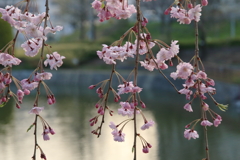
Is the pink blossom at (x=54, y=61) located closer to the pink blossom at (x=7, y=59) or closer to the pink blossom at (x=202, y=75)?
the pink blossom at (x=7, y=59)

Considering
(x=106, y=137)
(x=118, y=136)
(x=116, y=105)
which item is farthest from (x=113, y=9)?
(x=116, y=105)

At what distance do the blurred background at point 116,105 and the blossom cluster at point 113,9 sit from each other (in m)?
0.15

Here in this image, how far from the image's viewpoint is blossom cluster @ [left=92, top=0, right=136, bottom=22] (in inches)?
37.9

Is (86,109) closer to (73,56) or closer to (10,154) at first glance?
(10,154)

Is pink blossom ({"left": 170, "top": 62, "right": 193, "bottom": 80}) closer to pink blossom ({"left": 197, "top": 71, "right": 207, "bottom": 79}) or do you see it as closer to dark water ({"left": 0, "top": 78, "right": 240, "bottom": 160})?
pink blossom ({"left": 197, "top": 71, "right": 207, "bottom": 79})

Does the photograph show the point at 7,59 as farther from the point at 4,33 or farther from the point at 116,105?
the point at 4,33

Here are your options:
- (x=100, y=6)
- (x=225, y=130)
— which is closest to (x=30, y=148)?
(x=225, y=130)

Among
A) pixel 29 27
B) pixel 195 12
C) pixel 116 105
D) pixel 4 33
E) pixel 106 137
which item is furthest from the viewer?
pixel 4 33

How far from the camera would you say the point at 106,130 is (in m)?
5.72

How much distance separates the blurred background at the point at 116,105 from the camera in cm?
491

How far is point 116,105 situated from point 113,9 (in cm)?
607

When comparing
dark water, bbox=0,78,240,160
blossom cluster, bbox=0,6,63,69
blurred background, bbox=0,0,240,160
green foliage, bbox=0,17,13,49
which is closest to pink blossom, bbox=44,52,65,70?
blossom cluster, bbox=0,6,63,69

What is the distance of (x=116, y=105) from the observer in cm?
702

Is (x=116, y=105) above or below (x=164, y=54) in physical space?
above
